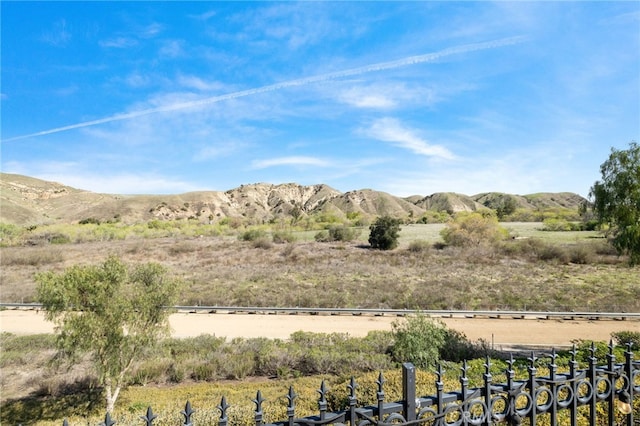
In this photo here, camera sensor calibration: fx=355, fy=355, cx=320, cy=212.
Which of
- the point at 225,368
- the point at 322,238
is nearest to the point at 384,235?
the point at 322,238

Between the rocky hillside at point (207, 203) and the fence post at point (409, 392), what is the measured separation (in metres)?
87.1

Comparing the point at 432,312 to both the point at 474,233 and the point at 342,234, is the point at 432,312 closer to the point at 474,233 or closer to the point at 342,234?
the point at 474,233

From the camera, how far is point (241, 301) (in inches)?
1041

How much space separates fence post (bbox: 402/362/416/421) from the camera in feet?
7.92

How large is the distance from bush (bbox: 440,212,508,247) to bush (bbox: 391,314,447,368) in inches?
1356

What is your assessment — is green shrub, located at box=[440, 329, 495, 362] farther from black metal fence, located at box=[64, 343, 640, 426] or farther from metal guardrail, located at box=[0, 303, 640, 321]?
black metal fence, located at box=[64, 343, 640, 426]

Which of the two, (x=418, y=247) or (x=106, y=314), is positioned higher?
(x=418, y=247)

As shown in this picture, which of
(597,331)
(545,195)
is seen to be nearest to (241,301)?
(597,331)

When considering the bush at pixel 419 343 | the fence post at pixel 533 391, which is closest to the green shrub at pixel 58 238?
the bush at pixel 419 343

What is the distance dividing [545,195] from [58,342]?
687 ft

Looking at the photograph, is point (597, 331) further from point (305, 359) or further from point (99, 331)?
point (99, 331)

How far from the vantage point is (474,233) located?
46562 mm

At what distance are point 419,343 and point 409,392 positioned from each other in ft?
38.4

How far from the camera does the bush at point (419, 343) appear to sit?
42.0 ft
